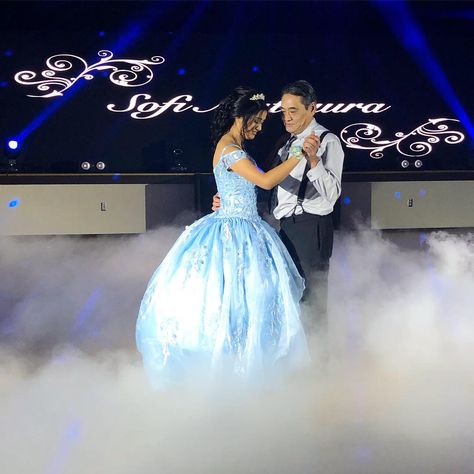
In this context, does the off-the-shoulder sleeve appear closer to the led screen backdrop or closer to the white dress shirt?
the white dress shirt

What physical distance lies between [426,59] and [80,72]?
14.3 ft

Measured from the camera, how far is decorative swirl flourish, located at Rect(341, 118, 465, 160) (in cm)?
813

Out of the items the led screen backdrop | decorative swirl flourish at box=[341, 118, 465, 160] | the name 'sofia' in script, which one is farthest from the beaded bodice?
decorative swirl flourish at box=[341, 118, 465, 160]

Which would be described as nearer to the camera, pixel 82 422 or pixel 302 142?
pixel 82 422

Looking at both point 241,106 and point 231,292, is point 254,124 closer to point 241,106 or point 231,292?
→ point 241,106

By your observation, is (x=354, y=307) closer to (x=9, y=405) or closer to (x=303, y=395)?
(x=303, y=395)

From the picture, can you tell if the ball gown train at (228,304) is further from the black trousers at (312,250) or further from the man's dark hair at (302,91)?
the man's dark hair at (302,91)

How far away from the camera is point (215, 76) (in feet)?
26.1

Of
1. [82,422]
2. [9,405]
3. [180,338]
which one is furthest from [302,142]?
[9,405]

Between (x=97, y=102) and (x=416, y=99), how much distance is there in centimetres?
403

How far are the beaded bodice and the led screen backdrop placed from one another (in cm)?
496

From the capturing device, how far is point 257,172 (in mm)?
2732

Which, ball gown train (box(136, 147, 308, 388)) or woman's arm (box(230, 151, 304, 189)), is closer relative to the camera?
woman's arm (box(230, 151, 304, 189))

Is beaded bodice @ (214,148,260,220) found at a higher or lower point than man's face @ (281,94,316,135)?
lower
